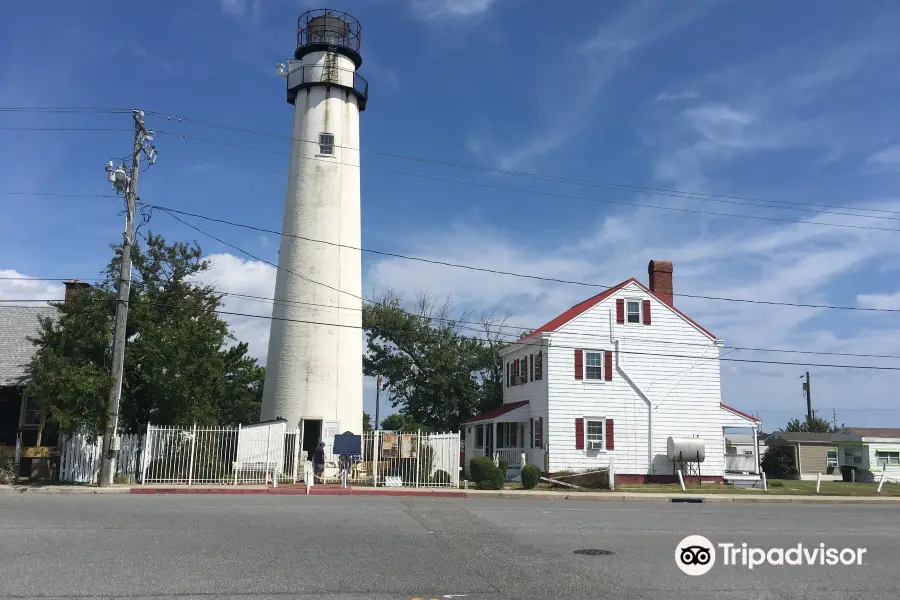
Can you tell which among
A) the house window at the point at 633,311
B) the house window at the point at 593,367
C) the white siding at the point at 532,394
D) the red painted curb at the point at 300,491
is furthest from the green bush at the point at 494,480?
the house window at the point at 633,311

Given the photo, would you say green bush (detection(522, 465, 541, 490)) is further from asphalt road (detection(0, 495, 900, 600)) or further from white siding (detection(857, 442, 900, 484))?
white siding (detection(857, 442, 900, 484))

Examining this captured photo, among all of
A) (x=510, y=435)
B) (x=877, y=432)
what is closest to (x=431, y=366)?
(x=510, y=435)

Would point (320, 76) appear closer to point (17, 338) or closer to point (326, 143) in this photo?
point (326, 143)

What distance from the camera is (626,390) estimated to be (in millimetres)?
32750

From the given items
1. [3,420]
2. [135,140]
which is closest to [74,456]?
[3,420]

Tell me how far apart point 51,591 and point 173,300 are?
76.0ft

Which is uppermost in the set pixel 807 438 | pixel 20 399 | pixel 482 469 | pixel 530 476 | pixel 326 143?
pixel 326 143

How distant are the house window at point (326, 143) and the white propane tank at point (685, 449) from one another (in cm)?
1815

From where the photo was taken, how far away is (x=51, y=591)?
7848 millimetres

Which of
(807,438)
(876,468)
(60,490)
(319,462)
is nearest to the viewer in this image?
(60,490)

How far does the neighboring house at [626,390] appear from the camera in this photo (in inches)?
1265

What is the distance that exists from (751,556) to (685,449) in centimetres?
2131

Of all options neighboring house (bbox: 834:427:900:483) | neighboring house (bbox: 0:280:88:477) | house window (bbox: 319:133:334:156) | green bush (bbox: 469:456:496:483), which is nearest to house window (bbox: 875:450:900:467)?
neighboring house (bbox: 834:427:900:483)

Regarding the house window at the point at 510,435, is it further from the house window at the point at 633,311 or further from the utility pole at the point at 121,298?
the utility pole at the point at 121,298
